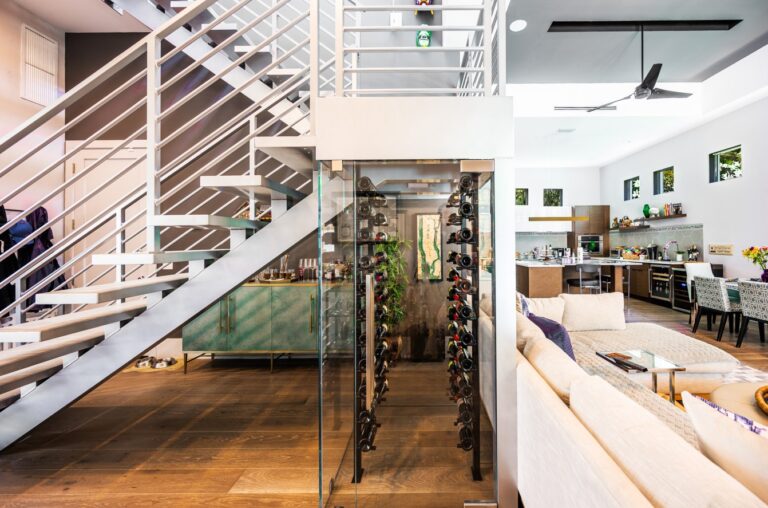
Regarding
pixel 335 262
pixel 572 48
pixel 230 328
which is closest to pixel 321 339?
pixel 335 262

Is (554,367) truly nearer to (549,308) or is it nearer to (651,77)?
(549,308)

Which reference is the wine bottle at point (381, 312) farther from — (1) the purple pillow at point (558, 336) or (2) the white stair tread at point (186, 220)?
(1) the purple pillow at point (558, 336)

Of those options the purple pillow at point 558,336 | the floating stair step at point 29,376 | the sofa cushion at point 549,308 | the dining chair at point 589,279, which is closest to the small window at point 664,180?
the dining chair at point 589,279

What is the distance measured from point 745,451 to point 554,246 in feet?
33.0

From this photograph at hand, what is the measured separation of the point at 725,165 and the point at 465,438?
292 inches

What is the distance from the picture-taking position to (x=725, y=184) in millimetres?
5914

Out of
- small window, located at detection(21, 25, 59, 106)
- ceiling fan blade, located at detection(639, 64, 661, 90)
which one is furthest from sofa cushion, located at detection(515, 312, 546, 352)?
small window, located at detection(21, 25, 59, 106)

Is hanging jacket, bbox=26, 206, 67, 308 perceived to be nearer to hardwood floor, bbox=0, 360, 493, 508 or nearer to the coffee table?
hardwood floor, bbox=0, 360, 493, 508

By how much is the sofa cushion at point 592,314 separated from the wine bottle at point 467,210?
2.23 metres

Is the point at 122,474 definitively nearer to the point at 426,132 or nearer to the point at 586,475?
the point at 586,475

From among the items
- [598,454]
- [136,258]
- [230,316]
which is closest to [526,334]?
[598,454]

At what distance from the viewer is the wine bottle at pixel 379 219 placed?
1961 millimetres

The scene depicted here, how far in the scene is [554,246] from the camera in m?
10.1

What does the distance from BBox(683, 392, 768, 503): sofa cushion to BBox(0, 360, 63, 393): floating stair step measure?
3.16 metres
